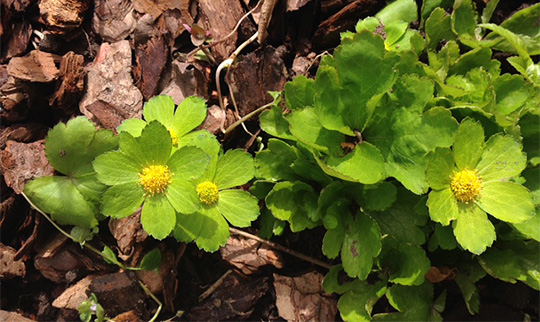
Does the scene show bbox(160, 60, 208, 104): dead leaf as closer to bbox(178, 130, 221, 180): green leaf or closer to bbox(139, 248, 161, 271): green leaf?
bbox(178, 130, 221, 180): green leaf

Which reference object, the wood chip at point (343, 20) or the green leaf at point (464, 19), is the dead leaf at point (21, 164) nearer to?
the wood chip at point (343, 20)

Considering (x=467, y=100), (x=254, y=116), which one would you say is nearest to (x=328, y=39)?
(x=254, y=116)

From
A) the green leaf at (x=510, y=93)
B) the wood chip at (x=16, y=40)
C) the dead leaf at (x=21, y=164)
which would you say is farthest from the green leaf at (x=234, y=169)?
the wood chip at (x=16, y=40)

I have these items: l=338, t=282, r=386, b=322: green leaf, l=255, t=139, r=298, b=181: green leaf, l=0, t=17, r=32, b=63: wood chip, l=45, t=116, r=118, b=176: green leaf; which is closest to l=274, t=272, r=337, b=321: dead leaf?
l=338, t=282, r=386, b=322: green leaf

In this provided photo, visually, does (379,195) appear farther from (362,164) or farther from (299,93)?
(299,93)

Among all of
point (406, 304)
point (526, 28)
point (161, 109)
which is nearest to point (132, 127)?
point (161, 109)

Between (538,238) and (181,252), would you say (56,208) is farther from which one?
(538,238)
